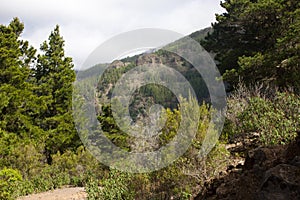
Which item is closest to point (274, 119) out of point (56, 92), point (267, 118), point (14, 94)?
point (267, 118)

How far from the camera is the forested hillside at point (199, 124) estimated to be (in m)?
5.24

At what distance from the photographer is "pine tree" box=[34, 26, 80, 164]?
2039cm

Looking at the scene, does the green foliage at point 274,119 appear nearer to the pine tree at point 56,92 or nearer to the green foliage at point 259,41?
the green foliage at point 259,41

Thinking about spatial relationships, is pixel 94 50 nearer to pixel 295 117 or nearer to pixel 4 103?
pixel 295 117

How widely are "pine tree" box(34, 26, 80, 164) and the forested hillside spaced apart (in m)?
0.07

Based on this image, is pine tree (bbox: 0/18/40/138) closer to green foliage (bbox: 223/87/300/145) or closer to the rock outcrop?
green foliage (bbox: 223/87/300/145)

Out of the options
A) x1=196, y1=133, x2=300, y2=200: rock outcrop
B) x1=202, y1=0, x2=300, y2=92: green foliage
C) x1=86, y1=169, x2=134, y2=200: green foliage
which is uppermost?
x1=202, y1=0, x2=300, y2=92: green foliage

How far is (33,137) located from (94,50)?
11876mm

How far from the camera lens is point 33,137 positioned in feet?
62.1

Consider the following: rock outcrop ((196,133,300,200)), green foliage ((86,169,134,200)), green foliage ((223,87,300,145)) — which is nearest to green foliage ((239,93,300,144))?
green foliage ((223,87,300,145))

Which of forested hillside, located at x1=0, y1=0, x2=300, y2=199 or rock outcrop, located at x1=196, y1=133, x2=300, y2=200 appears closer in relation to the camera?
rock outcrop, located at x1=196, y1=133, x2=300, y2=200

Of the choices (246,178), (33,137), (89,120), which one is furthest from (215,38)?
(246,178)

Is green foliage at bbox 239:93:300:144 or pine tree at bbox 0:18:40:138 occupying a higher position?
pine tree at bbox 0:18:40:138

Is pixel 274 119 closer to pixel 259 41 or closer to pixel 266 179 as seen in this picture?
pixel 266 179
